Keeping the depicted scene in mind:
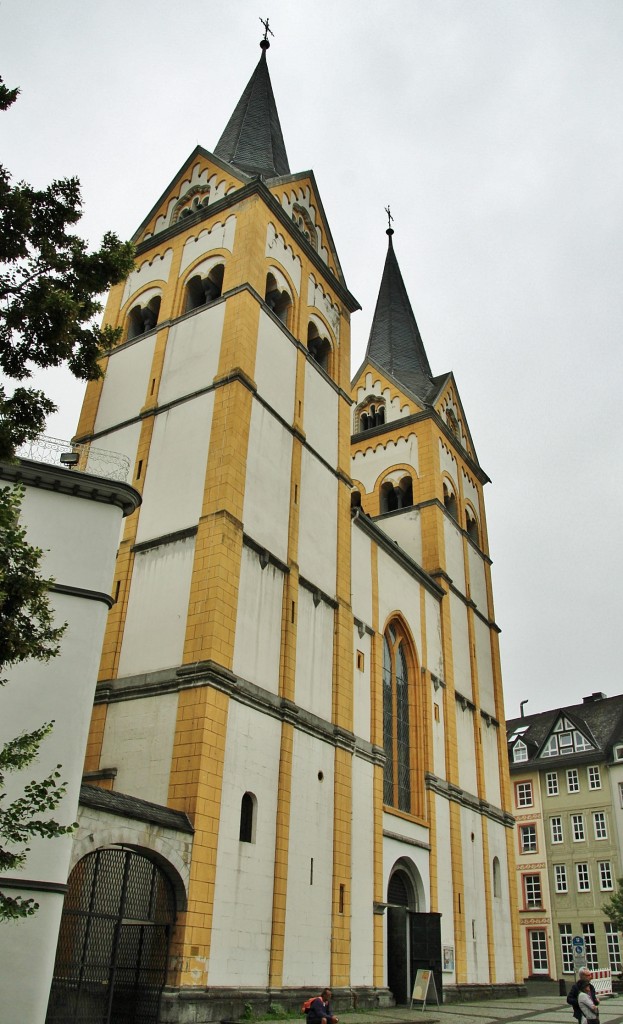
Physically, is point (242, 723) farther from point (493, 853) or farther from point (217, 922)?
point (493, 853)

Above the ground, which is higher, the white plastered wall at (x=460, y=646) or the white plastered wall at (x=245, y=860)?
the white plastered wall at (x=460, y=646)

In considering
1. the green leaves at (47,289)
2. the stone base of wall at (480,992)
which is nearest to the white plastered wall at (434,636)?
the stone base of wall at (480,992)

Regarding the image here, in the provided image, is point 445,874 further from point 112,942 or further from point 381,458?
point 381,458

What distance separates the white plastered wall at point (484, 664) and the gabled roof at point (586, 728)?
1552 centimetres

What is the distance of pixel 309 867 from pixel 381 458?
2044cm

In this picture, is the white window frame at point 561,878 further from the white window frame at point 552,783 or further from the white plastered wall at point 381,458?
the white plastered wall at point 381,458

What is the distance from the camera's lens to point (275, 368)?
23.4 metres

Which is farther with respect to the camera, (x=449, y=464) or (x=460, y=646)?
(x=449, y=464)

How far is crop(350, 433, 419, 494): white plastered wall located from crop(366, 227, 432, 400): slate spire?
8.39ft

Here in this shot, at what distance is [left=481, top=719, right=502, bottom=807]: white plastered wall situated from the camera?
106 ft

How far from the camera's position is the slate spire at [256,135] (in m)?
29.4

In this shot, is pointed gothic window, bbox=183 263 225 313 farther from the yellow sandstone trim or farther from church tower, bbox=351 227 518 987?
the yellow sandstone trim

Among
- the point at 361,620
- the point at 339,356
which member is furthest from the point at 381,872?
the point at 339,356

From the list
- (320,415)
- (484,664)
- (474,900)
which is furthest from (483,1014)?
(320,415)
